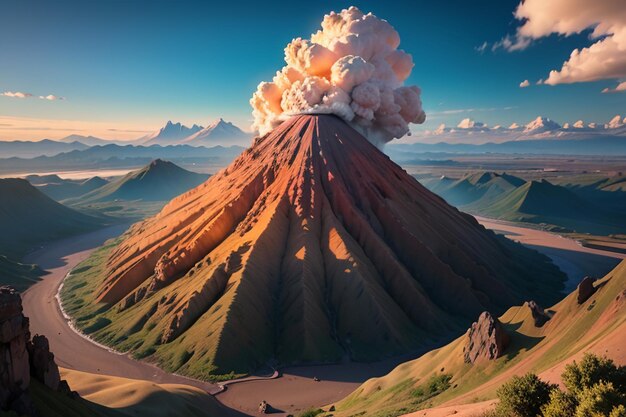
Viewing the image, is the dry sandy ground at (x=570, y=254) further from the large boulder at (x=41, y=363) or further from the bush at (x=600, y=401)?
the large boulder at (x=41, y=363)

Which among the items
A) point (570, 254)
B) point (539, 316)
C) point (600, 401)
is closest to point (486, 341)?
point (539, 316)

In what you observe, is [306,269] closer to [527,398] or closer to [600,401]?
[527,398]

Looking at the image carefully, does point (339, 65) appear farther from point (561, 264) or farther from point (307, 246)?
point (561, 264)

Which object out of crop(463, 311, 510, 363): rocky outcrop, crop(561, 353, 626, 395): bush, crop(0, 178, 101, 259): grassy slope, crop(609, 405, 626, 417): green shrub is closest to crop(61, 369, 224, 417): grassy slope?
crop(463, 311, 510, 363): rocky outcrop

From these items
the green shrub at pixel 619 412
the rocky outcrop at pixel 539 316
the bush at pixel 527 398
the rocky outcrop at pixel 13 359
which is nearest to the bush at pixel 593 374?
the bush at pixel 527 398

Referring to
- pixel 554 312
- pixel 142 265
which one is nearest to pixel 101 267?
pixel 142 265

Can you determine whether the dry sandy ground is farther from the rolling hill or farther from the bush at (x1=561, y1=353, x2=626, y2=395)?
the rolling hill
